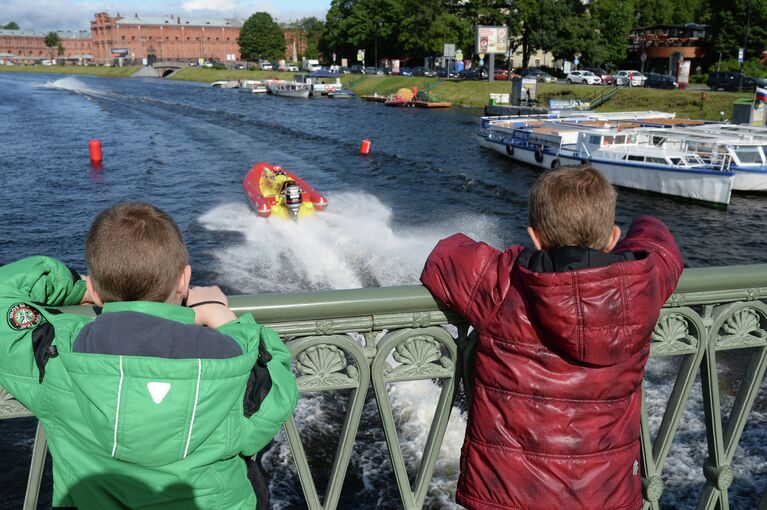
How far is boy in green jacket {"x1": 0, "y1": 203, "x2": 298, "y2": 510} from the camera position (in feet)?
5.80

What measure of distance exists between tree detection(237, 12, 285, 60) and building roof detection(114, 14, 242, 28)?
136ft

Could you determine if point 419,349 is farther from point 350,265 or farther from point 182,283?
point 350,265

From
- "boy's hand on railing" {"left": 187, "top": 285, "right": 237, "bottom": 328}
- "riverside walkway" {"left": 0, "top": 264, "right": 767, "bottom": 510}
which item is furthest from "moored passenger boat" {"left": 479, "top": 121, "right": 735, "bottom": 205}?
"boy's hand on railing" {"left": 187, "top": 285, "right": 237, "bottom": 328}

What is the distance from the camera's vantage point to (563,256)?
7.05 feet

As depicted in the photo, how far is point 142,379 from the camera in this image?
1.75 m

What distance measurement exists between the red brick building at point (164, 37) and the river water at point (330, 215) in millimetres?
140393

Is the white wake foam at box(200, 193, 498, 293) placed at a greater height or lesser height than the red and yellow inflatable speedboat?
lesser

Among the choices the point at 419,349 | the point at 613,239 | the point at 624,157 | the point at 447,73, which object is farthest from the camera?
the point at 447,73

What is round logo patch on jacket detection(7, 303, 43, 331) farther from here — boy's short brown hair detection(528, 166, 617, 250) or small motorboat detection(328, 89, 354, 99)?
small motorboat detection(328, 89, 354, 99)

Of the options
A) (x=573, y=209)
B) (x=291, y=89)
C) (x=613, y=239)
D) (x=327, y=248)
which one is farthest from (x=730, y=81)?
(x=573, y=209)

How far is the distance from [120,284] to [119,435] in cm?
41

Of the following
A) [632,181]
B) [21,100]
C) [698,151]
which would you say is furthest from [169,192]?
[21,100]

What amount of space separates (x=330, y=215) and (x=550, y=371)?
71.2 feet

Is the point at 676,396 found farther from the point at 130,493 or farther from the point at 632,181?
the point at 632,181
